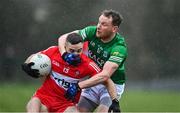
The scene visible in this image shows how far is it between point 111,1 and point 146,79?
1.83 meters

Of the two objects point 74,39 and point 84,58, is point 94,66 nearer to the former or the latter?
point 84,58

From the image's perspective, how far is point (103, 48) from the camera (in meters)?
9.08

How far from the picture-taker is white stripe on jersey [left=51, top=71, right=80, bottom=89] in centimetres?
868

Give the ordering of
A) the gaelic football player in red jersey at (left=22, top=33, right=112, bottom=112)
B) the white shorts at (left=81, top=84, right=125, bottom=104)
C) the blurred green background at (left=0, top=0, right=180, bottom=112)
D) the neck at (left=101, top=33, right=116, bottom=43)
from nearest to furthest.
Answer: the gaelic football player in red jersey at (left=22, top=33, right=112, bottom=112), the neck at (left=101, top=33, right=116, bottom=43), the white shorts at (left=81, top=84, right=125, bottom=104), the blurred green background at (left=0, top=0, right=180, bottom=112)

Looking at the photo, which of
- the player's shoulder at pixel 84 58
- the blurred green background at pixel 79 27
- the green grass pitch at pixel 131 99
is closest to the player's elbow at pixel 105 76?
the player's shoulder at pixel 84 58

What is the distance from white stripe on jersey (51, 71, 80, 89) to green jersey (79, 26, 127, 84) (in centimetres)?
49

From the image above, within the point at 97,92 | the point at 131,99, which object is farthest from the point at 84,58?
the point at 131,99

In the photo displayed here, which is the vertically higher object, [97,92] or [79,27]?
[97,92]

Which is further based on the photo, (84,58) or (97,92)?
(97,92)

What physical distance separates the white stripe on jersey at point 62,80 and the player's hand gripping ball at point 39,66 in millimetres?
92

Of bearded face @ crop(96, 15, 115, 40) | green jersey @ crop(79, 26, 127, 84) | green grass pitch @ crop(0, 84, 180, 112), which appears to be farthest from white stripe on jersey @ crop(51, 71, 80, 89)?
green grass pitch @ crop(0, 84, 180, 112)

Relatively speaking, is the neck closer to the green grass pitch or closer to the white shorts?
the white shorts

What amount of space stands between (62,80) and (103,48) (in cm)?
66

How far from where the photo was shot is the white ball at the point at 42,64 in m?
8.60
